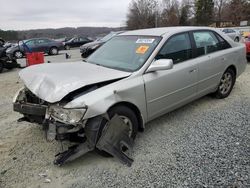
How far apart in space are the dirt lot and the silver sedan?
0.75 feet

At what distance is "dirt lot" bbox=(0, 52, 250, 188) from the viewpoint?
8.98 feet

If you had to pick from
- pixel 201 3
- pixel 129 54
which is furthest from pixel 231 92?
pixel 201 3

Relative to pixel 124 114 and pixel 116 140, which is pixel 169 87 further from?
pixel 116 140

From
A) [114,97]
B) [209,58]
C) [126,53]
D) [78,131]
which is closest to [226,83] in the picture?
[209,58]

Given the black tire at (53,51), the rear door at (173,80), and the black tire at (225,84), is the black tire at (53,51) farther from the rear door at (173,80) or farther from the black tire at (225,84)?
the rear door at (173,80)

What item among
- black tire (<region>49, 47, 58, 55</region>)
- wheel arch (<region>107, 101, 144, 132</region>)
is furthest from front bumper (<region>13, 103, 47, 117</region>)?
black tire (<region>49, 47, 58, 55</region>)

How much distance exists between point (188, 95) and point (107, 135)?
1.84 m

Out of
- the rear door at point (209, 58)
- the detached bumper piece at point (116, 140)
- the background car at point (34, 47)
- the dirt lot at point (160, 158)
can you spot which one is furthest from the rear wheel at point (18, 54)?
the detached bumper piece at point (116, 140)

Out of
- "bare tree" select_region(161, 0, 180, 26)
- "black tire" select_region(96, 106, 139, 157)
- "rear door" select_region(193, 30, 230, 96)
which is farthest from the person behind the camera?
"bare tree" select_region(161, 0, 180, 26)

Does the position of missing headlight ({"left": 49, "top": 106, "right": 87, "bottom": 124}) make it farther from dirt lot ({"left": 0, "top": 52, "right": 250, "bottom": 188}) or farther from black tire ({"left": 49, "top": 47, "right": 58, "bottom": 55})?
black tire ({"left": 49, "top": 47, "right": 58, "bottom": 55})

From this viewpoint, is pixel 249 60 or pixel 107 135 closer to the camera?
pixel 107 135

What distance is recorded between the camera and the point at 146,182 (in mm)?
2686

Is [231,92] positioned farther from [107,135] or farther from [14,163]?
[14,163]

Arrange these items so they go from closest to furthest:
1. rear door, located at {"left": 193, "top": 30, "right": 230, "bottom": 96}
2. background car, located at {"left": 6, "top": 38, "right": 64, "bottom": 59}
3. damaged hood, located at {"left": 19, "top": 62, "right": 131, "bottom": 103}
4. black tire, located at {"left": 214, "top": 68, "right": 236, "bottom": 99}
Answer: damaged hood, located at {"left": 19, "top": 62, "right": 131, "bottom": 103}, rear door, located at {"left": 193, "top": 30, "right": 230, "bottom": 96}, black tire, located at {"left": 214, "top": 68, "right": 236, "bottom": 99}, background car, located at {"left": 6, "top": 38, "right": 64, "bottom": 59}
